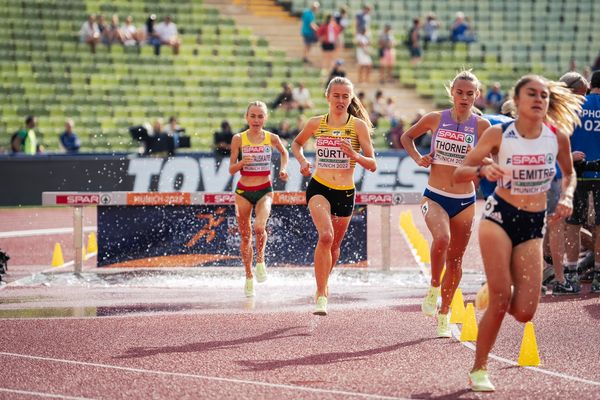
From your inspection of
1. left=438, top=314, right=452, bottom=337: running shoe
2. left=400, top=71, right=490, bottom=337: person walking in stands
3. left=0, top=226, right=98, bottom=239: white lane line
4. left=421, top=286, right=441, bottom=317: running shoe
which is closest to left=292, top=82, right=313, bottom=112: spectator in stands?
left=0, top=226, right=98, bottom=239: white lane line

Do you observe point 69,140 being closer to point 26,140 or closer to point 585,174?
point 26,140

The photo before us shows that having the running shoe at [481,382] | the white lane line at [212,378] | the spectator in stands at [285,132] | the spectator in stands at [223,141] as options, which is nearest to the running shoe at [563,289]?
the running shoe at [481,382]

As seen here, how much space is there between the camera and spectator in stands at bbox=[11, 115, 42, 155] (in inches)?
936

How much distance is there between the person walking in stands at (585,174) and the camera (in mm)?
12039

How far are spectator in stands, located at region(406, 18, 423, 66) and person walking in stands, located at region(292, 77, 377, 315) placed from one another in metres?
21.9

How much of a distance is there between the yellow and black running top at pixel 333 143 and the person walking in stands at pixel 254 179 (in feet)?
6.27

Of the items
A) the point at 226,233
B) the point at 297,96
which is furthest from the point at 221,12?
the point at 226,233

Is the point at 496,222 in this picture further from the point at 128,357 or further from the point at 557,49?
the point at 557,49

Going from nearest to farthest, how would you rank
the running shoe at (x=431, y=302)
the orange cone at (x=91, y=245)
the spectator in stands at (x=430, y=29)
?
the running shoe at (x=431, y=302) < the orange cone at (x=91, y=245) < the spectator in stands at (x=430, y=29)

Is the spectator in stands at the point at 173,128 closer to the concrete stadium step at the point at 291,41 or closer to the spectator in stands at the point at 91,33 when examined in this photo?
the spectator in stands at the point at 91,33

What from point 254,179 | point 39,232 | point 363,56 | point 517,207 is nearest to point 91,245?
point 39,232

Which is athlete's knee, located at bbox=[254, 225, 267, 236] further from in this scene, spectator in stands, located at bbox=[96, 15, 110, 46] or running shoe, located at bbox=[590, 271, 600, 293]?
spectator in stands, located at bbox=[96, 15, 110, 46]

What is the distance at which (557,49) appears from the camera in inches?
1378

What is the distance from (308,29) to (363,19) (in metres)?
1.52
